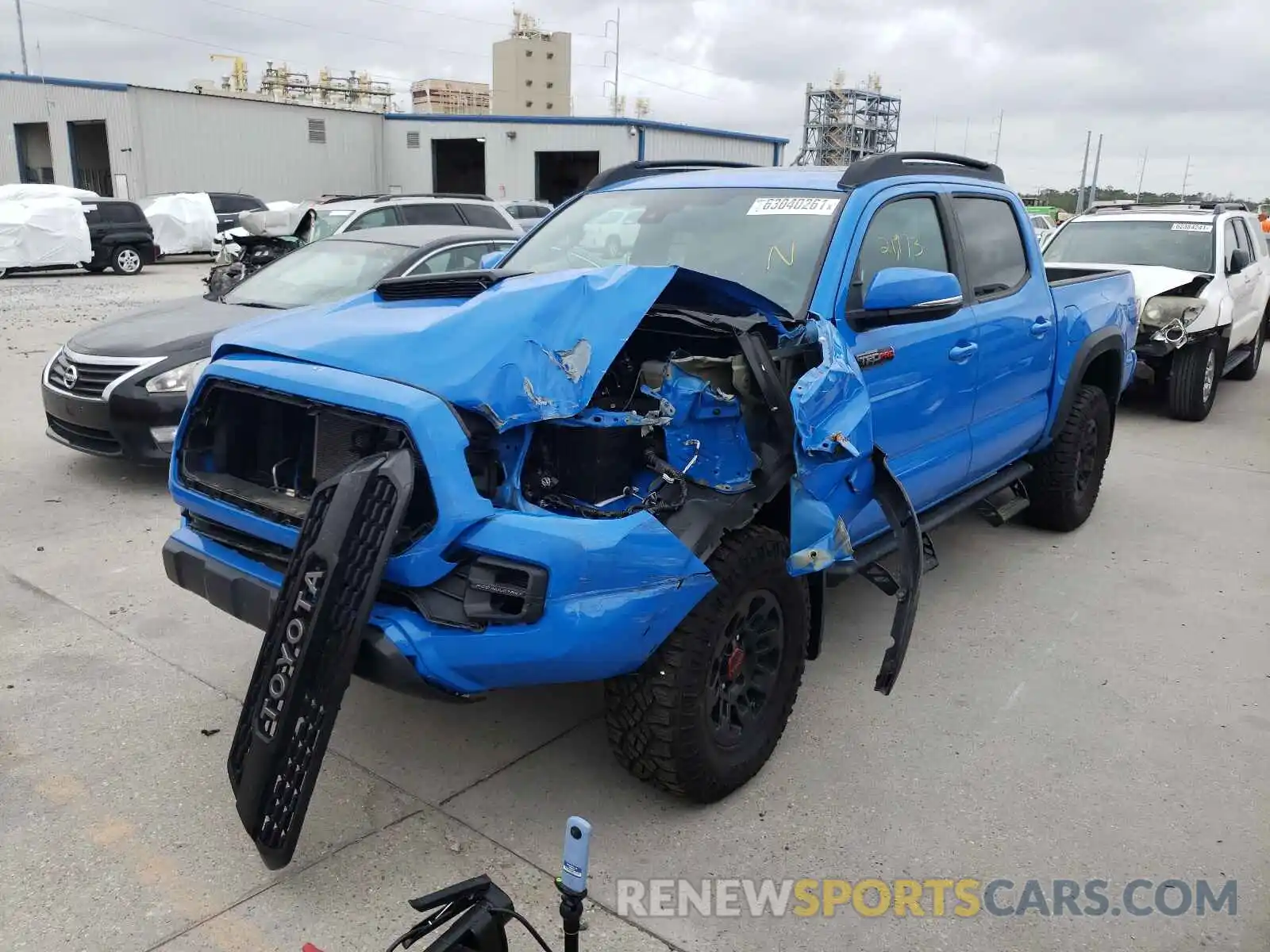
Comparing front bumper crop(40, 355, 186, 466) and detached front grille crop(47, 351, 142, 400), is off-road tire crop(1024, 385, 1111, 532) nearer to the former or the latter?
front bumper crop(40, 355, 186, 466)

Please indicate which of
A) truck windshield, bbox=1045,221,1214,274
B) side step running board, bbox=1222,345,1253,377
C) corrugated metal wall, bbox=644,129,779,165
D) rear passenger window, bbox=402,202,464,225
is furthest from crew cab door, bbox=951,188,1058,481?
corrugated metal wall, bbox=644,129,779,165

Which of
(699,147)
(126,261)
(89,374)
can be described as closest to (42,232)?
(126,261)

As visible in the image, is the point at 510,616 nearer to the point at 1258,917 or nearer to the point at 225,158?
the point at 1258,917

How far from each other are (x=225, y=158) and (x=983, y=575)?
34.3 meters

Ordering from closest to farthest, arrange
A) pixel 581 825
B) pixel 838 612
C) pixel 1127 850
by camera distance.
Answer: pixel 581 825 → pixel 1127 850 → pixel 838 612

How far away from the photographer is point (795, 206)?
3893mm

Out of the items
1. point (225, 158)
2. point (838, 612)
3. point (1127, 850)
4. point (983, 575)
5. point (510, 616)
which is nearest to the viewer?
point (510, 616)

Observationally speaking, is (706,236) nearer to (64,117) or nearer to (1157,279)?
(1157,279)

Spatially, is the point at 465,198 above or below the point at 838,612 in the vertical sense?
above

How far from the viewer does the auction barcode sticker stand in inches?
150

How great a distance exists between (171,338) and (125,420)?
64 centimetres

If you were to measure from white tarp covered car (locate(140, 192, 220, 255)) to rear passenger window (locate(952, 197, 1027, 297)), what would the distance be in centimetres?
2284

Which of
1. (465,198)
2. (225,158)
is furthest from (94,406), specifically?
(225,158)

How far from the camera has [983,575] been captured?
17.4 ft
